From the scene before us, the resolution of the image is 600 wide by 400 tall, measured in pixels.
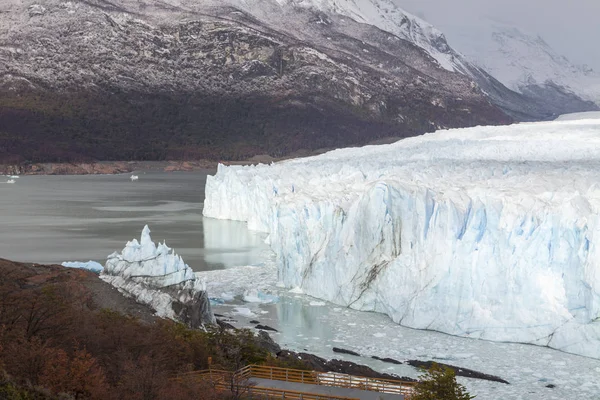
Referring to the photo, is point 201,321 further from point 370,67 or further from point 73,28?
point 370,67

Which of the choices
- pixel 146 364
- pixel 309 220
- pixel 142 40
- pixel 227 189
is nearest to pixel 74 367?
pixel 146 364

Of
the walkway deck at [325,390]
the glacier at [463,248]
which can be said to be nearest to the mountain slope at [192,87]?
the glacier at [463,248]

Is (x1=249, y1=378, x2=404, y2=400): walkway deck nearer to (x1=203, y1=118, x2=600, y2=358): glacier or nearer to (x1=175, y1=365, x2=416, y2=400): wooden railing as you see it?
(x1=175, y1=365, x2=416, y2=400): wooden railing

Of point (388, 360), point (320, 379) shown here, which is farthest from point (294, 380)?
point (388, 360)

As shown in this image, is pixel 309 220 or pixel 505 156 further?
pixel 505 156

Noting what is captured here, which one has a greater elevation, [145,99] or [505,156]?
[145,99]

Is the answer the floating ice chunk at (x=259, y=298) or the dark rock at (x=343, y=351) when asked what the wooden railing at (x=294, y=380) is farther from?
the floating ice chunk at (x=259, y=298)
